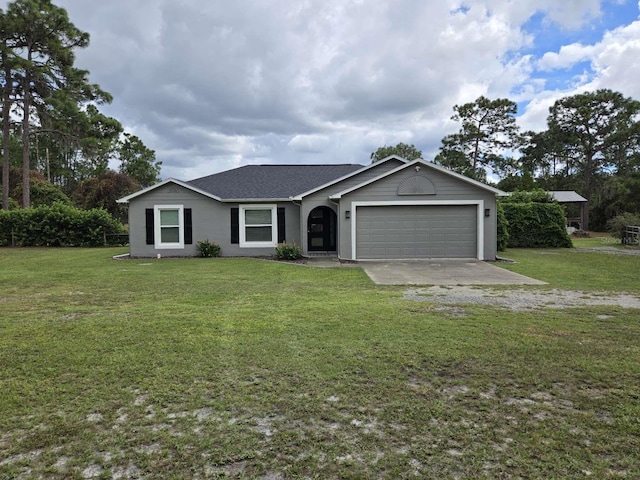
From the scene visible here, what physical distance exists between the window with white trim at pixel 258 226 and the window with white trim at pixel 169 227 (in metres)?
2.37

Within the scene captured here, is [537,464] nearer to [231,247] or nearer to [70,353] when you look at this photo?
[70,353]

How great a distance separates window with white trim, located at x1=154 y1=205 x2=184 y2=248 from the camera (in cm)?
1579

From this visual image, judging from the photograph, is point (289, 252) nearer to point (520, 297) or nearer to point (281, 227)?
point (281, 227)

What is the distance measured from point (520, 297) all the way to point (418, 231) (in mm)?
6863

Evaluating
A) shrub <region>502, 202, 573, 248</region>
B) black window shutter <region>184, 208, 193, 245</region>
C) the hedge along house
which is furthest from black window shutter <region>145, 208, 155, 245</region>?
shrub <region>502, 202, 573, 248</region>

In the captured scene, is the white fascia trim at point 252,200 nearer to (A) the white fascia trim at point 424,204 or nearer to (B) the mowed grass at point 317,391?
(A) the white fascia trim at point 424,204

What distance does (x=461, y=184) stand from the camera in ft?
46.3

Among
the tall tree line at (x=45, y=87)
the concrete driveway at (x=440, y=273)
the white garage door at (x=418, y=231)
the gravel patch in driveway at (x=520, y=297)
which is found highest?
the tall tree line at (x=45, y=87)

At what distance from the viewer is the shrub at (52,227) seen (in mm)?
20344

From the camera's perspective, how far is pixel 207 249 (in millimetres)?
15711

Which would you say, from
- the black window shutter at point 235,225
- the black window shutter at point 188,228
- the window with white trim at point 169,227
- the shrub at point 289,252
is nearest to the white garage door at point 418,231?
the shrub at point 289,252

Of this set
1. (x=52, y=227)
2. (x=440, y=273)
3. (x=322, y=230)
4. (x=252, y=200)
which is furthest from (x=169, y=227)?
(x=440, y=273)

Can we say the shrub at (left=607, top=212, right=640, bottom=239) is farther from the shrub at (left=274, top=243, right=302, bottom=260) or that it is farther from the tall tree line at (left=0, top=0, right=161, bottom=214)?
the tall tree line at (left=0, top=0, right=161, bottom=214)

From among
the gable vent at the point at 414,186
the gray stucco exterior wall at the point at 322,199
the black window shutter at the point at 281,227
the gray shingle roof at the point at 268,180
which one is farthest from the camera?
the gray shingle roof at the point at 268,180
